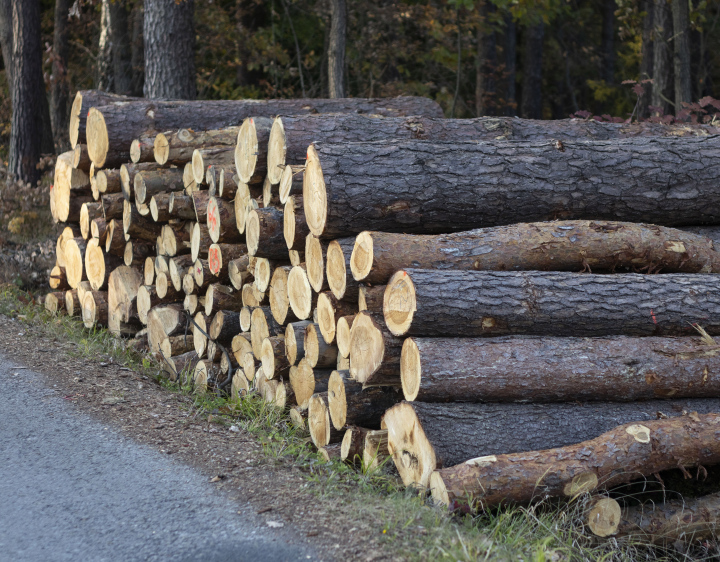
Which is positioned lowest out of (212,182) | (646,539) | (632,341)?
(646,539)

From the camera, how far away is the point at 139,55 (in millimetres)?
13492

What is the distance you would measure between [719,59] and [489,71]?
7521 millimetres

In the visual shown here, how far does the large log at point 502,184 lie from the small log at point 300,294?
16.8 inches

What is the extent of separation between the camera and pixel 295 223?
189 inches

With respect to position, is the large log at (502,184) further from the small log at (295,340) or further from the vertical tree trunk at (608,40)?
the vertical tree trunk at (608,40)

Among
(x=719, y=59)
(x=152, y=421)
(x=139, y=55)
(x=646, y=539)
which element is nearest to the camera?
(x=646, y=539)

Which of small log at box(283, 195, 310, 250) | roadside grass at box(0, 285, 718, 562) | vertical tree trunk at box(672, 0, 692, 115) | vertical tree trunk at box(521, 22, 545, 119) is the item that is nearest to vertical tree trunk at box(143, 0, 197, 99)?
small log at box(283, 195, 310, 250)

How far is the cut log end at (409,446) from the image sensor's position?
3.70 meters

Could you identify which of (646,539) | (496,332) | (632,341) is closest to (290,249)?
(496,332)

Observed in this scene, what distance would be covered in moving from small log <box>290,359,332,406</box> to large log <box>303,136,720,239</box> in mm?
971

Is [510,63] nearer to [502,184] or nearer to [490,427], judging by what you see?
[502,184]

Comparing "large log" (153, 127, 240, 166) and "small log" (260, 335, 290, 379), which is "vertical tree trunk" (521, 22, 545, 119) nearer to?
"large log" (153, 127, 240, 166)

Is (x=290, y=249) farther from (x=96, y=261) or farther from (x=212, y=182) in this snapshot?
(x=96, y=261)

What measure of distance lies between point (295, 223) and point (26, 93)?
316 inches
